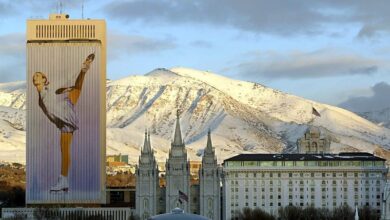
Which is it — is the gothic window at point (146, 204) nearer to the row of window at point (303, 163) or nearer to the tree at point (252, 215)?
the tree at point (252, 215)

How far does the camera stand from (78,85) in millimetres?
185500

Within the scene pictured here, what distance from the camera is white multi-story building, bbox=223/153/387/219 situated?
17888 cm

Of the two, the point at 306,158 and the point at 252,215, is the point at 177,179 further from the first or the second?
the point at 306,158

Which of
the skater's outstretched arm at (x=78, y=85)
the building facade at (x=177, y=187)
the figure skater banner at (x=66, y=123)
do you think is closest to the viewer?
the building facade at (x=177, y=187)

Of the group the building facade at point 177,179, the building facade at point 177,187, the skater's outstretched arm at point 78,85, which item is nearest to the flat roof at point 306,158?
the building facade at point 177,187

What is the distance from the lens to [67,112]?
186000 mm

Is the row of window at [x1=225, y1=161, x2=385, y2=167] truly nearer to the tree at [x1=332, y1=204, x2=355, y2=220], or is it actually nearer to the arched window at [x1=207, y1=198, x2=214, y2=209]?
the arched window at [x1=207, y1=198, x2=214, y2=209]

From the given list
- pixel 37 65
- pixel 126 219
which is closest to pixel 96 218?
pixel 126 219

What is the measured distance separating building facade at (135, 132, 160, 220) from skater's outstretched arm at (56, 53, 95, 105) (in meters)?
15.6

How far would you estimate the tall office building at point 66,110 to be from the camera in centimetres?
18525

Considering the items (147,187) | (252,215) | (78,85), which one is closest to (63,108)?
(78,85)

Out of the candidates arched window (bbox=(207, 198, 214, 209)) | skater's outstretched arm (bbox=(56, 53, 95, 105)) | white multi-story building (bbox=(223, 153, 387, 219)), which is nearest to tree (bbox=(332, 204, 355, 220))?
white multi-story building (bbox=(223, 153, 387, 219))

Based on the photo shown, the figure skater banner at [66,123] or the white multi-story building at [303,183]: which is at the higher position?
the figure skater banner at [66,123]

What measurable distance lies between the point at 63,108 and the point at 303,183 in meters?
39.0
